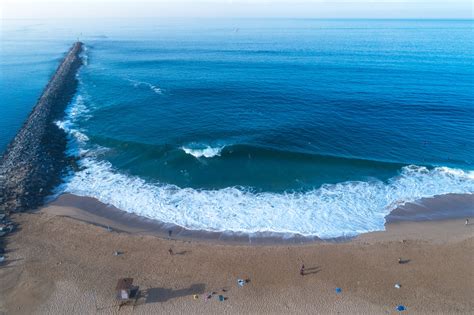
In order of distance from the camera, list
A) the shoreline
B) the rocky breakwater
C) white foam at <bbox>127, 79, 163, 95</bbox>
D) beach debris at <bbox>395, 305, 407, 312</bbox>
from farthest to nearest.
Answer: white foam at <bbox>127, 79, 163, 95</bbox> < the rocky breakwater < the shoreline < beach debris at <bbox>395, 305, 407, 312</bbox>

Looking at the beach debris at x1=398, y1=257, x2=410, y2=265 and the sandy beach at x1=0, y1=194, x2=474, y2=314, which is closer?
the sandy beach at x1=0, y1=194, x2=474, y2=314

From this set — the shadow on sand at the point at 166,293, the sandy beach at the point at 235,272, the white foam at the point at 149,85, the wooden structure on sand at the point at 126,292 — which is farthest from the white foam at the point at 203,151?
the white foam at the point at 149,85

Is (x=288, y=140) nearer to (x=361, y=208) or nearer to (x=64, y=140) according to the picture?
(x=361, y=208)

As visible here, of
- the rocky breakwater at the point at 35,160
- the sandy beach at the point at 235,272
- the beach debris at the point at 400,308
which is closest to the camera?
the beach debris at the point at 400,308

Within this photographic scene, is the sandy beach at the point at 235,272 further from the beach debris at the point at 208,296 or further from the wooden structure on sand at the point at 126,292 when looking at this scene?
the wooden structure on sand at the point at 126,292

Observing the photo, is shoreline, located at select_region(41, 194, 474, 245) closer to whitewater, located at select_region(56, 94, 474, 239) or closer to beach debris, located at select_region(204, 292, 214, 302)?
whitewater, located at select_region(56, 94, 474, 239)

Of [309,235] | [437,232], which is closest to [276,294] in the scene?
[309,235]

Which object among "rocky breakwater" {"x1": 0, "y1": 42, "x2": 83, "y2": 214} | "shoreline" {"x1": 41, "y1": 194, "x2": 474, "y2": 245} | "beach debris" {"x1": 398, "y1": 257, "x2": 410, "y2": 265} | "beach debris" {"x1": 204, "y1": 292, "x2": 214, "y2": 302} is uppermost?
"rocky breakwater" {"x1": 0, "y1": 42, "x2": 83, "y2": 214}

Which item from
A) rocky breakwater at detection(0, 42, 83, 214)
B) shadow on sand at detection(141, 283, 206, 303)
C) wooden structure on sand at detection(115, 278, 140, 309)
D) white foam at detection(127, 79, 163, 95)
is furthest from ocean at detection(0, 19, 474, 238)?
wooden structure on sand at detection(115, 278, 140, 309)
